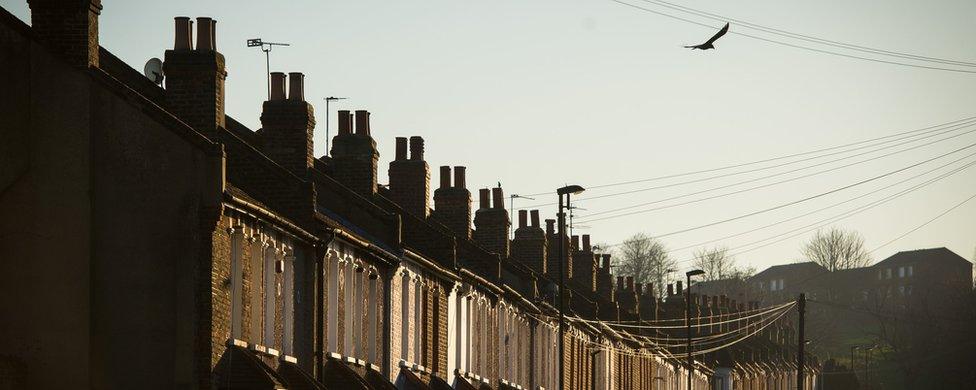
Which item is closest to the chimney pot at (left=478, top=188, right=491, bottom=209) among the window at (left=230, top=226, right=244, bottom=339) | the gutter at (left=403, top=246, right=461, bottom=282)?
the gutter at (left=403, top=246, right=461, bottom=282)

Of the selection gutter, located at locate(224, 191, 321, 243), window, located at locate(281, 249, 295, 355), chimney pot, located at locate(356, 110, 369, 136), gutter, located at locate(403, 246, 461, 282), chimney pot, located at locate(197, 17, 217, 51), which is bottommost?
window, located at locate(281, 249, 295, 355)

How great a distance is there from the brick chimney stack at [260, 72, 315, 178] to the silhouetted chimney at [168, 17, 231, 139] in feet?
18.0

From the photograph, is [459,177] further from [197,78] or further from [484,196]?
[197,78]

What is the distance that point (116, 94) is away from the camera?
29562 millimetres

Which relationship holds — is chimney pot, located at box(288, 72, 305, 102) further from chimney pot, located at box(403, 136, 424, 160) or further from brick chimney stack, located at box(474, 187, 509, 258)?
brick chimney stack, located at box(474, 187, 509, 258)

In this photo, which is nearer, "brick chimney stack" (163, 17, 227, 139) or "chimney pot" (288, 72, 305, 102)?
"brick chimney stack" (163, 17, 227, 139)

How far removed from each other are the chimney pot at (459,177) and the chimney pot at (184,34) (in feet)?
81.9

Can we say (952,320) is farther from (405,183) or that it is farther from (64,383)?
(64,383)

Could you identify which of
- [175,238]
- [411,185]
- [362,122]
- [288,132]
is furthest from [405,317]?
[175,238]

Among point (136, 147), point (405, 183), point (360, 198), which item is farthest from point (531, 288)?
point (136, 147)

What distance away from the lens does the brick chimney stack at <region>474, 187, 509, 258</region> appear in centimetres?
6444

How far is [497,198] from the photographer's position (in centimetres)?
6481

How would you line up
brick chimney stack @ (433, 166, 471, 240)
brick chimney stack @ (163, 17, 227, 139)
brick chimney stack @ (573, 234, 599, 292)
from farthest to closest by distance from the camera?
brick chimney stack @ (573, 234, 599, 292) → brick chimney stack @ (433, 166, 471, 240) → brick chimney stack @ (163, 17, 227, 139)

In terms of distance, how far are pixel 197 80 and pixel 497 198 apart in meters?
32.7
